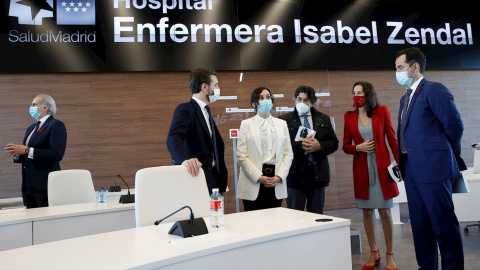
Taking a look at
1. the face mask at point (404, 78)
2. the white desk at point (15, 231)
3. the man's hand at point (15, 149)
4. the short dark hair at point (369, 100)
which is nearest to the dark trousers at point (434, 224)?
the face mask at point (404, 78)

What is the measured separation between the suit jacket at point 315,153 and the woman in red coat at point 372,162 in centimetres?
18

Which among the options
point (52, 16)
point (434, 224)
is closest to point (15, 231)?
point (434, 224)

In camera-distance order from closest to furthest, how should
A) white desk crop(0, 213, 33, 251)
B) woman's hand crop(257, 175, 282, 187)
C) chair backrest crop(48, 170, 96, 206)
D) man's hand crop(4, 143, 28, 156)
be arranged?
white desk crop(0, 213, 33, 251) → woman's hand crop(257, 175, 282, 187) → chair backrest crop(48, 170, 96, 206) → man's hand crop(4, 143, 28, 156)

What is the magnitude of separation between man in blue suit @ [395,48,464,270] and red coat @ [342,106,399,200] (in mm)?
418

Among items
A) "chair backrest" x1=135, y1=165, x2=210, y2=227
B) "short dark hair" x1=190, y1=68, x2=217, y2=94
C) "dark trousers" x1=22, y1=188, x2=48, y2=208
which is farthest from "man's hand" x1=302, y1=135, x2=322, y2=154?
"dark trousers" x1=22, y1=188, x2=48, y2=208

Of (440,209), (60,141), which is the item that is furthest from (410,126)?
(60,141)

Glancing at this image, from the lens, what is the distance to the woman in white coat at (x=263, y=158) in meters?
2.95

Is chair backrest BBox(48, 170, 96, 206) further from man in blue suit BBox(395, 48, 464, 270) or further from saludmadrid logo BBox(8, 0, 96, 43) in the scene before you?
saludmadrid logo BBox(8, 0, 96, 43)

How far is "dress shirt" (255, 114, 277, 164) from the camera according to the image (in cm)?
303

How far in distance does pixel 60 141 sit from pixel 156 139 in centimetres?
231

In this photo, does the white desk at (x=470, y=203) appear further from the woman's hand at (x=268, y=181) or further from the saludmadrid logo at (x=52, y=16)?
the saludmadrid logo at (x=52, y=16)

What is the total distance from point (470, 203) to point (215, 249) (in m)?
3.32

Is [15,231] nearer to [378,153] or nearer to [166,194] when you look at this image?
[166,194]

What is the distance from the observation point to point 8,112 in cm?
535
